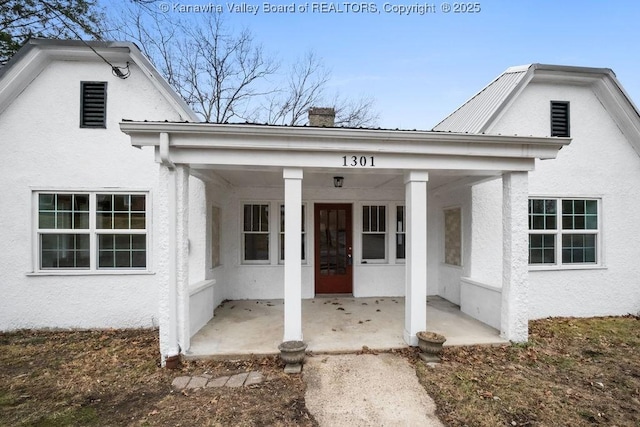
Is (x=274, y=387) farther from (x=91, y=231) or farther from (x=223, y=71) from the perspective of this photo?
(x=223, y=71)

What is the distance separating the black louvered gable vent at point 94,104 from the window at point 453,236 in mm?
8014

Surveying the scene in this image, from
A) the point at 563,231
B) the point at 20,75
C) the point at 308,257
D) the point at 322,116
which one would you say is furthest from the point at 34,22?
the point at 563,231

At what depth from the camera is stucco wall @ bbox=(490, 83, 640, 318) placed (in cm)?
671

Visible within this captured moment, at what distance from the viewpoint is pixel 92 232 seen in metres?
5.92

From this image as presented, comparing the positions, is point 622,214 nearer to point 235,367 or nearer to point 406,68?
point 406,68

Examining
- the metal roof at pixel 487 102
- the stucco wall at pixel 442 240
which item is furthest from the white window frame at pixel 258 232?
the metal roof at pixel 487 102

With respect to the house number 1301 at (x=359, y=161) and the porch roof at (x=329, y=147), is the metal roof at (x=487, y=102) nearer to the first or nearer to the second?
the porch roof at (x=329, y=147)

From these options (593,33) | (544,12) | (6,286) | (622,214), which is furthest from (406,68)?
(6,286)

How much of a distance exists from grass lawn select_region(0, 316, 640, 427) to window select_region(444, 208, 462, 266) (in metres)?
2.22

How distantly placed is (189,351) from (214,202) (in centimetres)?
324

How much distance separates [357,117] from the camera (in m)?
17.3

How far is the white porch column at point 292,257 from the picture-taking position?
171 inches

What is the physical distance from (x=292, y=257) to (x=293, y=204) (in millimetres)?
799

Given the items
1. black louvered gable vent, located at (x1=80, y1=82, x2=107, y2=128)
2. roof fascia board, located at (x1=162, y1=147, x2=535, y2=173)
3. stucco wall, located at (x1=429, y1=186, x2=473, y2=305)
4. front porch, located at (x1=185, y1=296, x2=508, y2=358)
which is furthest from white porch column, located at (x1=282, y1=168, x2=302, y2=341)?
black louvered gable vent, located at (x1=80, y1=82, x2=107, y2=128)
